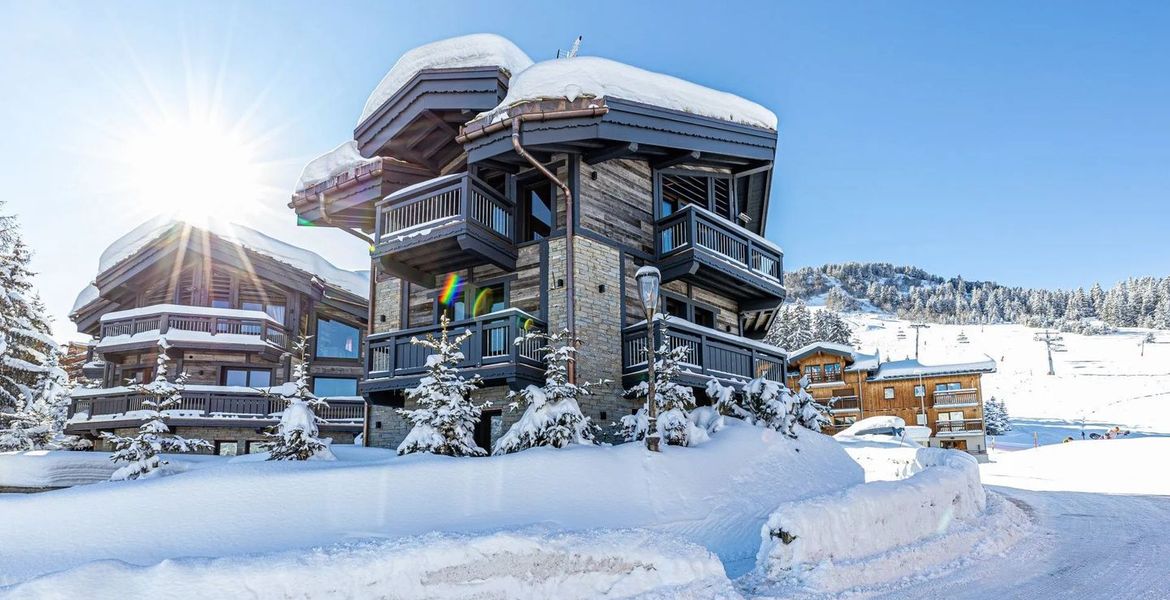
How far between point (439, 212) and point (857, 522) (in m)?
10.9

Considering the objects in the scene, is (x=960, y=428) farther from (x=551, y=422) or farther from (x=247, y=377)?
(x=247, y=377)

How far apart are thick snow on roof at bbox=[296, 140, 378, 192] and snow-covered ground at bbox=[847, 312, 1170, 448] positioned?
41175mm

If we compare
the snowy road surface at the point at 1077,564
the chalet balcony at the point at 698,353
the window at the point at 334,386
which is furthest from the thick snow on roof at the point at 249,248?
the snowy road surface at the point at 1077,564

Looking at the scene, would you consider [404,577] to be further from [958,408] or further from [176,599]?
[958,408]

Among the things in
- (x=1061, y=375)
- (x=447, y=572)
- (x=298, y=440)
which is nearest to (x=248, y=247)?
(x=298, y=440)

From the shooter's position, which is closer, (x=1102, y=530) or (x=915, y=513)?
(x=915, y=513)

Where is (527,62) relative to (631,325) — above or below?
above

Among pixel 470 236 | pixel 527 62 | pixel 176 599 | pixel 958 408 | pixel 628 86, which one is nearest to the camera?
pixel 176 599

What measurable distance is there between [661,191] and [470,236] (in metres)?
5.85

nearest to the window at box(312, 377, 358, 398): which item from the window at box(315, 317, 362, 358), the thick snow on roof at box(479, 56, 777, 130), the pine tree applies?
the window at box(315, 317, 362, 358)

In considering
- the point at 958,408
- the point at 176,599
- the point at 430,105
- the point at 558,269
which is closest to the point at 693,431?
the point at 558,269

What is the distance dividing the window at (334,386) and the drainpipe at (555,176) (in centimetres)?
1579

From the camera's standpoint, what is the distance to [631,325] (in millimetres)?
16094

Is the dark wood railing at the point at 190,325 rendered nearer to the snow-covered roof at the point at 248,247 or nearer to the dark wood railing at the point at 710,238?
the snow-covered roof at the point at 248,247
